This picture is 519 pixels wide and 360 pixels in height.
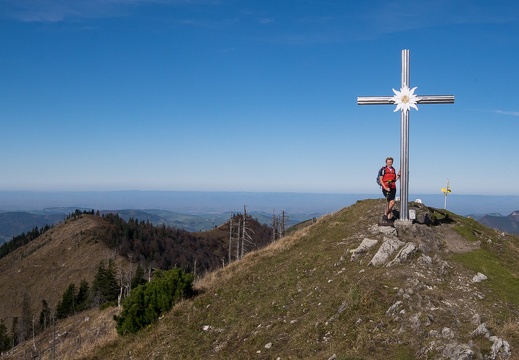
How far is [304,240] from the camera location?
25719 mm

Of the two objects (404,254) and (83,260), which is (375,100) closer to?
(404,254)

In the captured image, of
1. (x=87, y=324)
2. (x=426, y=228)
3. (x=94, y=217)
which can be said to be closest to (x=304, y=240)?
(x=426, y=228)

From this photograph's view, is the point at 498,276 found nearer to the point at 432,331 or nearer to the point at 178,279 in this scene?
the point at 432,331

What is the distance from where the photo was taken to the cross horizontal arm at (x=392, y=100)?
62.3 ft

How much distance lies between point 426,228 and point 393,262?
4.87m

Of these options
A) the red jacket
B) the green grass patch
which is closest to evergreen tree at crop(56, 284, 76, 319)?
the red jacket

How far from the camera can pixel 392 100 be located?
1967 cm

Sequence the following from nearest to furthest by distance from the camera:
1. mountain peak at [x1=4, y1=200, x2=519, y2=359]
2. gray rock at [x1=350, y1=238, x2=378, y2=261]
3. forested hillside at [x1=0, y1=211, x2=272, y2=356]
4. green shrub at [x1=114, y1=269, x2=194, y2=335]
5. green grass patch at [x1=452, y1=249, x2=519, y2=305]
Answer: mountain peak at [x1=4, y1=200, x2=519, y2=359] → green grass patch at [x1=452, y1=249, x2=519, y2=305] → gray rock at [x1=350, y1=238, x2=378, y2=261] → green shrub at [x1=114, y1=269, x2=194, y2=335] → forested hillside at [x1=0, y1=211, x2=272, y2=356]

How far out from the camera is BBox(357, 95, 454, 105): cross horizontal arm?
1898 cm

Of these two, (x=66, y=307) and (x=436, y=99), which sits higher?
(x=436, y=99)

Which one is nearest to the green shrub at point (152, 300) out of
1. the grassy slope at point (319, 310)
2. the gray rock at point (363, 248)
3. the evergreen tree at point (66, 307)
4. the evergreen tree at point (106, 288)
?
the grassy slope at point (319, 310)

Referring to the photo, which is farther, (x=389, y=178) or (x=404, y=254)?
(x=389, y=178)

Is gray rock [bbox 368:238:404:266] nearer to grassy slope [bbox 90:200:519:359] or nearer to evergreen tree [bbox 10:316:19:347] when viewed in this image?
grassy slope [bbox 90:200:519:359]

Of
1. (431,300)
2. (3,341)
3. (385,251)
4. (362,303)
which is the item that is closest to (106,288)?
(3,341)
